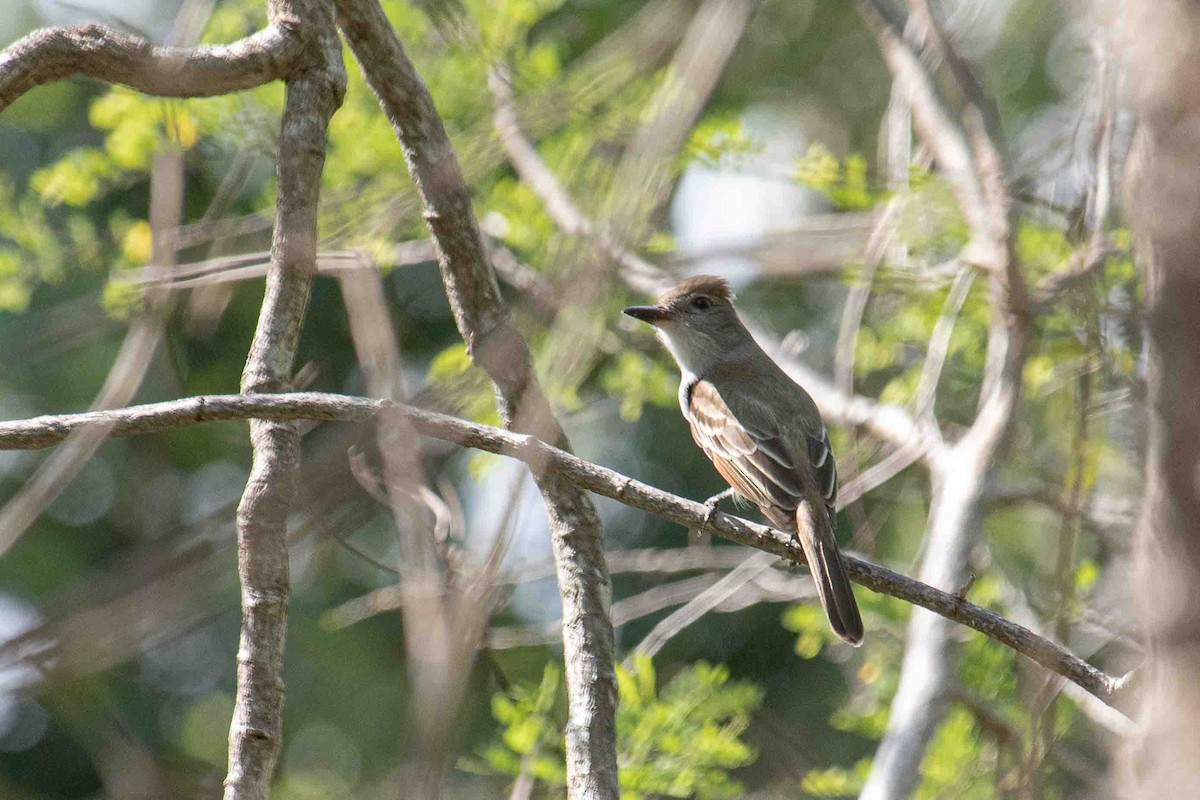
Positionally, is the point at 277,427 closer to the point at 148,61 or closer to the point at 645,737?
the point at 148,61

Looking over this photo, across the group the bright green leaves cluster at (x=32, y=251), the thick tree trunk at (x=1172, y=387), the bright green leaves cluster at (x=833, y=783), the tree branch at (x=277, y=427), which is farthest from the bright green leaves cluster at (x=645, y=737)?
the thick tree trunk at (x=1172, y=387)

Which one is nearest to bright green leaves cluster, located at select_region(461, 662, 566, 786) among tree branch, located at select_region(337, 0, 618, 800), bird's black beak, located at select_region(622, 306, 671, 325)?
tree branch, located at select_region(337, 0, 618, 800)

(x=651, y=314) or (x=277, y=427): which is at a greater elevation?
(x=651, y=314)

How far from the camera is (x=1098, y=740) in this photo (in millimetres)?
5867

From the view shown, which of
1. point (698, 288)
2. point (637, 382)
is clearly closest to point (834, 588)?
point (698, 288)

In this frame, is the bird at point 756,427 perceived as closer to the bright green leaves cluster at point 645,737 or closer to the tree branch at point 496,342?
the bright green leaves cluster at point 645,737

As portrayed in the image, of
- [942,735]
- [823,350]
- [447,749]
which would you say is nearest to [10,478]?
[823,350]

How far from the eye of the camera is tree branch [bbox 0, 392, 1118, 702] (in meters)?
2.47

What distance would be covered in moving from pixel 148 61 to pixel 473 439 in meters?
1.14

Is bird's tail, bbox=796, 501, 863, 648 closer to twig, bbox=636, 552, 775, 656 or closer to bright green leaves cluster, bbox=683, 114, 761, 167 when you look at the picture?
twig, bbox=636, 552, 775, 656

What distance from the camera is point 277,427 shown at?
274cm

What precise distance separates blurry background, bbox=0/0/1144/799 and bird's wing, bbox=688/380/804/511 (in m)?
0.64

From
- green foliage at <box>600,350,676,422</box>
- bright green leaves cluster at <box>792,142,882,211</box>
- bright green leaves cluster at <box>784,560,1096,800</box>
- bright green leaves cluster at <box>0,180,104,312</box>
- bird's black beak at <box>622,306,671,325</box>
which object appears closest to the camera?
bright green leaves cluster at <box>784,560,1096,800</box>

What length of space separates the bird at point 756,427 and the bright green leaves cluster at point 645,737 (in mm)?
755
